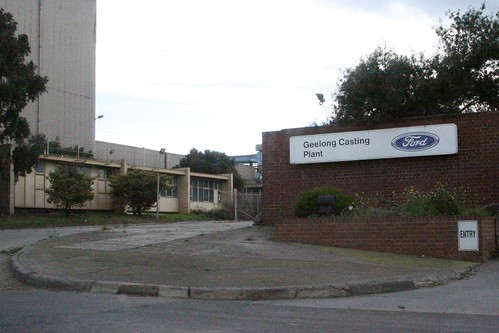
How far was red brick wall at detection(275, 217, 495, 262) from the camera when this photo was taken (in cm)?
1452

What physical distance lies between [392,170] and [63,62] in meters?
41.0

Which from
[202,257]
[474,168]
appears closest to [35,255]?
[202,257]

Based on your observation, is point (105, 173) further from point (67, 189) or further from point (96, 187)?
point (67, 189)

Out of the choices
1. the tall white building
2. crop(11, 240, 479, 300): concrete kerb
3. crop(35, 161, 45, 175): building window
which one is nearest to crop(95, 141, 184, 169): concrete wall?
the tall white building

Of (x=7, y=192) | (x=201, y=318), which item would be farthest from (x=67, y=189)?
(x=201, y=318)

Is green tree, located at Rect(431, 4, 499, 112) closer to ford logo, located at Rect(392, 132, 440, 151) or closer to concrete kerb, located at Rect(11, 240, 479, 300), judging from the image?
ford logo, located at Rect(392, 132, 440, 151)

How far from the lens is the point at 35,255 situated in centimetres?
1448

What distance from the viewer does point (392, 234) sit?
15.3m

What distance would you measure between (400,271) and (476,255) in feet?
9.93

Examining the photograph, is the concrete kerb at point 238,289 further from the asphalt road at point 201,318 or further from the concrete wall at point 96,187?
the concrete wall at point 96,187

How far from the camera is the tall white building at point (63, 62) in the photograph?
5178cm

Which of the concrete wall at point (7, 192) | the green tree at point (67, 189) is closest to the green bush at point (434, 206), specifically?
the green tree at point (67, 189)

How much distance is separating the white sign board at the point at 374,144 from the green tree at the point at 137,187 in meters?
24.9

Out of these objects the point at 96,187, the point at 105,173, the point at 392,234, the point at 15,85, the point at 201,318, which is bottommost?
the point at 201,318
